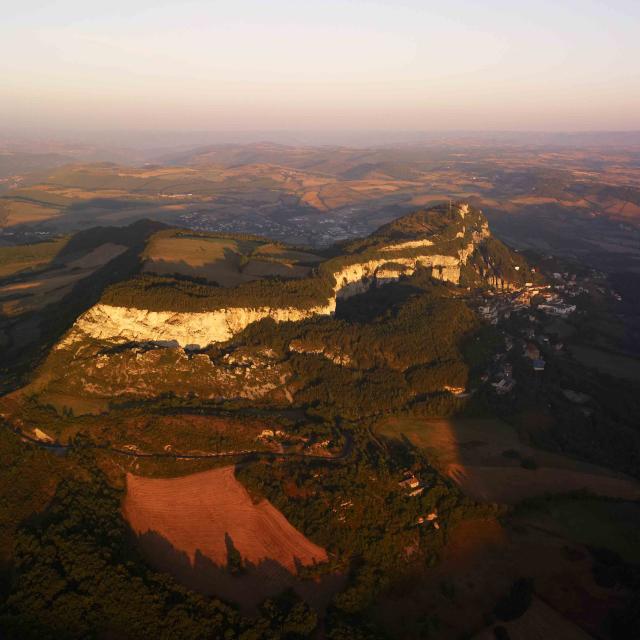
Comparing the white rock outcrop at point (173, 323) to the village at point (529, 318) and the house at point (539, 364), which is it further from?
the house at point (539, 364)

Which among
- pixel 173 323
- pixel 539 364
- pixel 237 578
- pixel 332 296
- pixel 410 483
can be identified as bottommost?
pixel 237 578

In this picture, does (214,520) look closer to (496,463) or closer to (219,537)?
(219,537)

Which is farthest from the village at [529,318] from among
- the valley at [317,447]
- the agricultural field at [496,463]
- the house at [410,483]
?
the house at [410,483]

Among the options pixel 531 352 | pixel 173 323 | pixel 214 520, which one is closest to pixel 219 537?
pixel 214 520

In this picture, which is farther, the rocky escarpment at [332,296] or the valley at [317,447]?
the rocky escarpment at [332,296]

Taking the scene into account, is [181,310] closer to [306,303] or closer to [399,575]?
[306,303]

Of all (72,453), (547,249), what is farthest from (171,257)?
(547,249)
